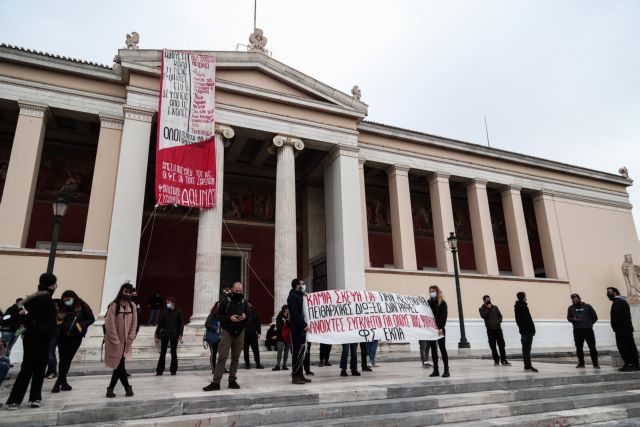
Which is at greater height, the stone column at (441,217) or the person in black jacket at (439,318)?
the stone column at (441,217)

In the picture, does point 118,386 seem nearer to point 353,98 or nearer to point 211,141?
point 211,141

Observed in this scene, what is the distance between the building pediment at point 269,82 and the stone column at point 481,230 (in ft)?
22.9

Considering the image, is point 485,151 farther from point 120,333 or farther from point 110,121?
point 120,333

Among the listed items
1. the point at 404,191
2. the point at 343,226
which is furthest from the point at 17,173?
the point at 404,191

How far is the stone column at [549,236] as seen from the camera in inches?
803

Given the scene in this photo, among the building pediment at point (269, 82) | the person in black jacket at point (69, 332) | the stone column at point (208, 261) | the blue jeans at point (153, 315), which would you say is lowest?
the person in black jacket at point (69, 332)

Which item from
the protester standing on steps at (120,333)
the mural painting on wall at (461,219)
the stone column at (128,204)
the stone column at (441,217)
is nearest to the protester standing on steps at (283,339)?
the protester standing on steps at (120,333)

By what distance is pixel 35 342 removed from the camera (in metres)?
4.82

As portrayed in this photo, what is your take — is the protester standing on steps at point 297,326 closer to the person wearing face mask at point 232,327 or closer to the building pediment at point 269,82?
the person wearing face mask at point 232,327

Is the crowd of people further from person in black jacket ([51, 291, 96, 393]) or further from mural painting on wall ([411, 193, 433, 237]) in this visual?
mural painting on wall ([411, 193, 433, 237])

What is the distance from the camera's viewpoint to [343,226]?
15.5 meters

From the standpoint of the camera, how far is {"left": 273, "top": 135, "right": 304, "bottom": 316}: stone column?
45.9 ft

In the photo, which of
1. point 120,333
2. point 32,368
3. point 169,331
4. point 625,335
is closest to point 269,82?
point 169,331

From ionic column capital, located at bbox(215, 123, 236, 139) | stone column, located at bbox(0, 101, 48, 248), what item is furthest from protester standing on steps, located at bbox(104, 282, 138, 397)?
ionic column capital, located at bbox(215, 123, 236, 139)
